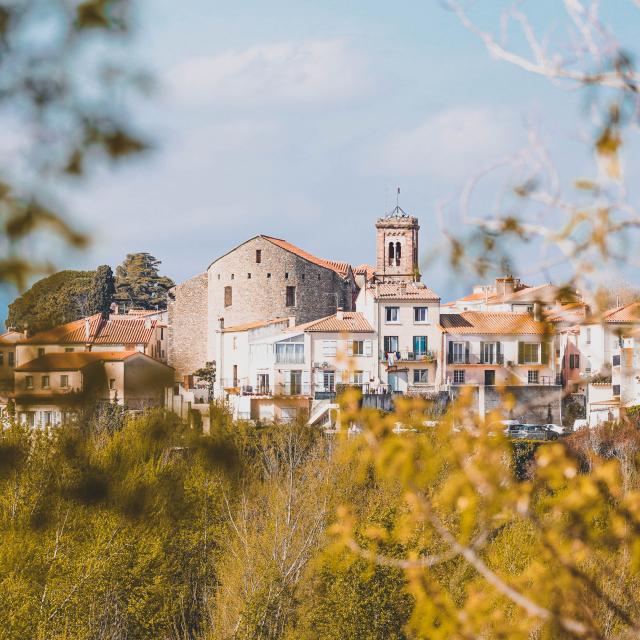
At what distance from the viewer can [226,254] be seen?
1563 inches

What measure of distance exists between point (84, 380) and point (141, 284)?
41.8 metres

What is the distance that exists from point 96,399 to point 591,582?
1697 millimetres

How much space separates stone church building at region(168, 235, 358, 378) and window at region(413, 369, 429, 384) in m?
9.08

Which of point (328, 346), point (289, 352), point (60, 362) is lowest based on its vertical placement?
point (60, 362)

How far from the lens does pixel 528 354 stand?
30312 mm

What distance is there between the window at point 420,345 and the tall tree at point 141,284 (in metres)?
16.0

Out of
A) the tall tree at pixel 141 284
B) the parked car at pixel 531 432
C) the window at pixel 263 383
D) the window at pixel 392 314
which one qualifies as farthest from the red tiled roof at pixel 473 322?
the tall tree at pixel 141 284

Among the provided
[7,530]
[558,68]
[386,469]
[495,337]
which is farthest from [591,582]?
[495,337]

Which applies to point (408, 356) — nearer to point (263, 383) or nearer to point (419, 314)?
point (419, 314)

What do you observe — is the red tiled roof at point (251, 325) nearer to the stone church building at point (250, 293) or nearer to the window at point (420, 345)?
the stone church building at point (250, 293)

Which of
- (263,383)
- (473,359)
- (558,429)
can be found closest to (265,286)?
(263,383)

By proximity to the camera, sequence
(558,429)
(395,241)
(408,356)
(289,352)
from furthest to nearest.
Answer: (395,241) → (289,352) → (408,356) → (558,429)

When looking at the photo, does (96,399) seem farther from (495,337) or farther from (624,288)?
(495,337)

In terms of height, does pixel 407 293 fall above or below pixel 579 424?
above
